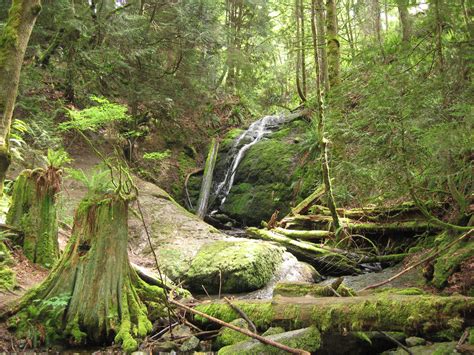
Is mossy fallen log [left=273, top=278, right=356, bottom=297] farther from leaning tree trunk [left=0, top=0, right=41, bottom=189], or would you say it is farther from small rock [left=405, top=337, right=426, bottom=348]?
leaning tree trunk [left=0, top=0, right=41, bottom=189]

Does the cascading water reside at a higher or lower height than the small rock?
higher

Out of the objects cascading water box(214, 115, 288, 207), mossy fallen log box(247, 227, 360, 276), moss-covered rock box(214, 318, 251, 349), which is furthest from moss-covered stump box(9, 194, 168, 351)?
cascading water box(214, 115, 288, 207)

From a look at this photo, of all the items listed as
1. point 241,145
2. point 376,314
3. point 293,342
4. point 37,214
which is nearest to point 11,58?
point 37,214

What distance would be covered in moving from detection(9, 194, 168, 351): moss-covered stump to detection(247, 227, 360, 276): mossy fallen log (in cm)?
423

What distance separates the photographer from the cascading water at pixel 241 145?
15.1 m

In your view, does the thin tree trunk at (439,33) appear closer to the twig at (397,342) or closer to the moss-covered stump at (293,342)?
the twig at (397,342)

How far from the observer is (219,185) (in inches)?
610

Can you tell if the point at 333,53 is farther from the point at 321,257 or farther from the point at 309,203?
the point at 321,257

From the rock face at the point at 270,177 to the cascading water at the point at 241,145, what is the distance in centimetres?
22

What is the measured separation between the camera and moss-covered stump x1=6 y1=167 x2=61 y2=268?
640cm

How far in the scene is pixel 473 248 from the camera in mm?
5113

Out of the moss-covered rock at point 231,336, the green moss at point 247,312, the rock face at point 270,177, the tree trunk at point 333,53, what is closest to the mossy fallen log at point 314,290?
the green moss at point 247,312

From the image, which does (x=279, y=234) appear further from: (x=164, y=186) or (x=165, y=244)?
(x=164, y=186)

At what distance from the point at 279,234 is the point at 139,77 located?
8.38 m
